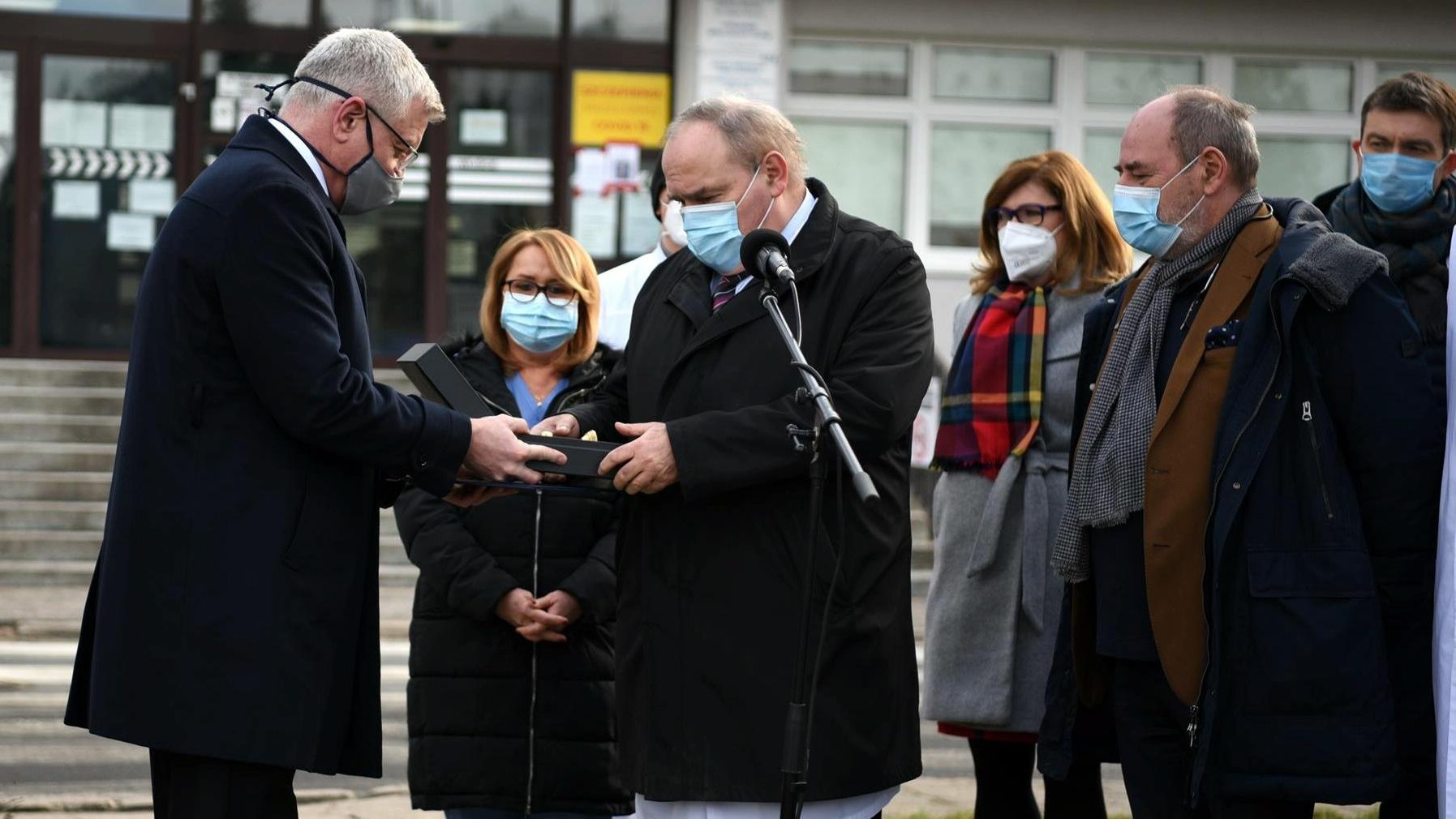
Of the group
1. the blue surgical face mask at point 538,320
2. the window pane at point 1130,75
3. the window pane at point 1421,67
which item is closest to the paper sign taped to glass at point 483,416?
the blue surgical face mask at point 538,320

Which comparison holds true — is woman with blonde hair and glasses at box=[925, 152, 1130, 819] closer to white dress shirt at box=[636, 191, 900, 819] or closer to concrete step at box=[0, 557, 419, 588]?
white dress shirt at box=[636, 191, 900, 819]

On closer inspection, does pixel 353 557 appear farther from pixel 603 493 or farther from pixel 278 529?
pixel 603 493

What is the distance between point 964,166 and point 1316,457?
12930 millimetres

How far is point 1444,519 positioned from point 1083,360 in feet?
3.35

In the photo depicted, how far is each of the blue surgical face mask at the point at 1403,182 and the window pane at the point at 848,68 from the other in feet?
36.4

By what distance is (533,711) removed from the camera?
4871mm

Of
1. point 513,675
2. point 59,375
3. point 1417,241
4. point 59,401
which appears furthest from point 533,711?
point 59,375

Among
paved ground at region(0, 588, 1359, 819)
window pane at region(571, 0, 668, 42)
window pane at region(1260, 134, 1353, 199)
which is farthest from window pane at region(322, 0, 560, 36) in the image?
paved ground at region(0, 588, 1359, 819)

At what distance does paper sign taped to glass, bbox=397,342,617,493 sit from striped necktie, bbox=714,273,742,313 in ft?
1.42

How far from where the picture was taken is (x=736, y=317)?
13.0 ft

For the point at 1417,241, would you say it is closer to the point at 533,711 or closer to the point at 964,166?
the point at 533,711

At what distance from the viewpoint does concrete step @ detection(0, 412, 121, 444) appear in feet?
44.1

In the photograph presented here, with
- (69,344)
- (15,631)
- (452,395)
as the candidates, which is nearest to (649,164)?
(69,344)

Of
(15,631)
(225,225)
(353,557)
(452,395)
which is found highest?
(225,225)
